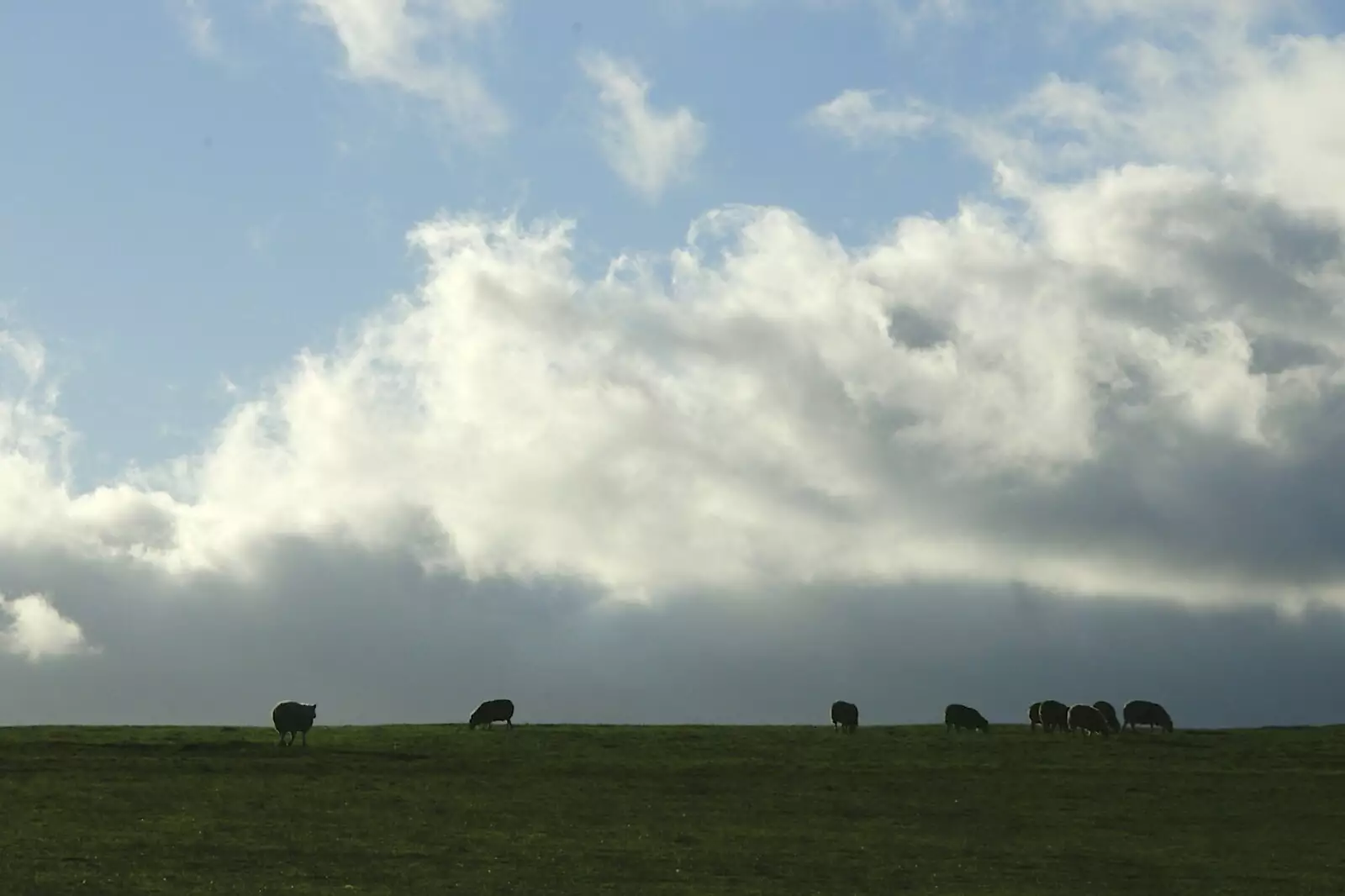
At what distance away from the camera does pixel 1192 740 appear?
57.8 meters

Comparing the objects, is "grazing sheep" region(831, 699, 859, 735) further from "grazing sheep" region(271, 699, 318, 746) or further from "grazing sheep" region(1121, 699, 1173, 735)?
"grazing sheep" region(271, 699, 318, 746)

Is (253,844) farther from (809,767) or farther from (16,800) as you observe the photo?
(809,767)

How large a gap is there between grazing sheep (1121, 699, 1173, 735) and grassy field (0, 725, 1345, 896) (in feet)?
9.33

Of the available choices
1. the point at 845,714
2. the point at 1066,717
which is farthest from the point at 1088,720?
the point at 845,714

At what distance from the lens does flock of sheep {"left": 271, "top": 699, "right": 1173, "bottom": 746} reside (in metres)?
60.6

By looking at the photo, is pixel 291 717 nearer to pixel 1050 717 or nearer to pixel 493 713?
pixel 493 713

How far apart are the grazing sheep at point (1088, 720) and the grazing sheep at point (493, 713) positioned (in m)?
22.1

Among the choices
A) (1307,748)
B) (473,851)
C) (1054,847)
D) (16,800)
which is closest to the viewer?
(473,851)

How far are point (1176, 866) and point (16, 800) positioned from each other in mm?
28629

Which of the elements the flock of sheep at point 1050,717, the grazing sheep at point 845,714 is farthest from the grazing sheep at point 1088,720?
the grazing sheep at point 845,714

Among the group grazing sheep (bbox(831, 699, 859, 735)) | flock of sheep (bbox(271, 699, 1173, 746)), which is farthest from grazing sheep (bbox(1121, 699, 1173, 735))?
grazing sheep (bbox(831, 699, 859, 735))

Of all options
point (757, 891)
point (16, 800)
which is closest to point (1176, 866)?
point (757, 891)

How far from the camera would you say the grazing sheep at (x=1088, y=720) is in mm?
60312

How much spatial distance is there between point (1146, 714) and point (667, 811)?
2840cm
